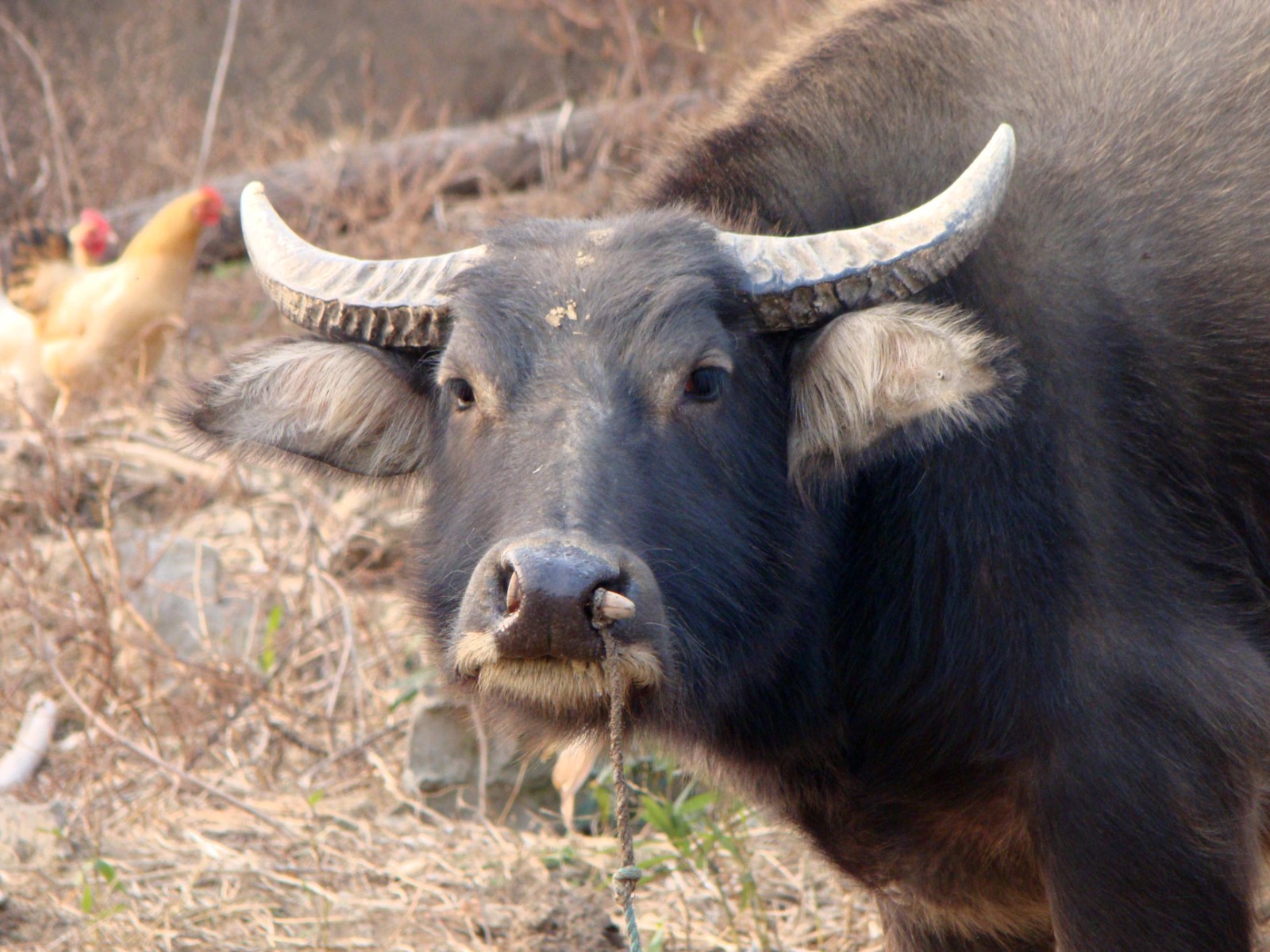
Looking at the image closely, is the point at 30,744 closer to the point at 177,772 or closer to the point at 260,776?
the point at 260,776

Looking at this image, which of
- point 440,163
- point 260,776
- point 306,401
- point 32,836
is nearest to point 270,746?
point 260,776

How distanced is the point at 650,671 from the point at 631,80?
22.1 feet

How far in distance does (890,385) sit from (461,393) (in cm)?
87

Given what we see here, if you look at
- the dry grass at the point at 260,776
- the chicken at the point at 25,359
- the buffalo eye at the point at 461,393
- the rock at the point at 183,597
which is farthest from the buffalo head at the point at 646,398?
the chicken at the point at 25,359

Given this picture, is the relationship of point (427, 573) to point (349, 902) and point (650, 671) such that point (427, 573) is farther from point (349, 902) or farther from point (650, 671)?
point (349, 902)

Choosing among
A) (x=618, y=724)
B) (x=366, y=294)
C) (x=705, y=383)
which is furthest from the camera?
(x=366, y=294)

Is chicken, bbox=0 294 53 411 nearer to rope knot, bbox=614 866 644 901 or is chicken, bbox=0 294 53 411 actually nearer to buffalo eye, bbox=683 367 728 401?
buffalo eye, bbox=683 367 728 401

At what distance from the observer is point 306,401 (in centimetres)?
331

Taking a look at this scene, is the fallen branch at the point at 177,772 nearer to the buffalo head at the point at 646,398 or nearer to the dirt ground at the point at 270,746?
the dirt ground at the point at 270,746

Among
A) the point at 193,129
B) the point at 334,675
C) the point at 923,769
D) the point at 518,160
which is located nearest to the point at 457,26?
the point at 193,129

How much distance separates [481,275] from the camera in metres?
3.05

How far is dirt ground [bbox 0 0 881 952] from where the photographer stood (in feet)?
13.4

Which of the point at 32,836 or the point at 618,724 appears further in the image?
the point at 32,836

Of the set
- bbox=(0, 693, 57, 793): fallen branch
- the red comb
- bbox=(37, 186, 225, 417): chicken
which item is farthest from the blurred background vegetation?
bbox=(0, 693, 57, 793): fallen branch
